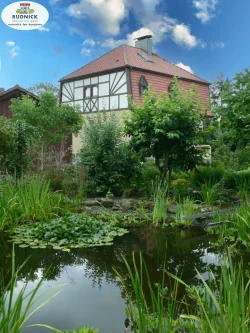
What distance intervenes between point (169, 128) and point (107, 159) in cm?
192

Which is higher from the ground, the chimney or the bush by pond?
the chimney

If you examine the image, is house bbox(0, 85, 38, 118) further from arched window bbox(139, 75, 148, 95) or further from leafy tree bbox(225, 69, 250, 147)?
leafy tree bbox(225, 69, 250, 147)

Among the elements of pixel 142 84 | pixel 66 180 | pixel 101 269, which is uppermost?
pixel 142 84

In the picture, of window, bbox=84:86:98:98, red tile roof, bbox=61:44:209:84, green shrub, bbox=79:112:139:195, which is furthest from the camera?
window, bbox=84:86:98:98

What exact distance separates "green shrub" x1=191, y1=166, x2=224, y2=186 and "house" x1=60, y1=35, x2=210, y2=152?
33.5ft

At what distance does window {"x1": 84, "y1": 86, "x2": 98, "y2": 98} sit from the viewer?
20359 mm

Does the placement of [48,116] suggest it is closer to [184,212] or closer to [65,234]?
[184,212]

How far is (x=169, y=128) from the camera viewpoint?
26.3 ft

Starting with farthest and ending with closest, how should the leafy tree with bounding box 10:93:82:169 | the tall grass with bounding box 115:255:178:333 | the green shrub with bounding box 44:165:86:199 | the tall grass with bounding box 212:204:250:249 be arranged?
the leafy tree with bounding box 10:93:82:169 < the green shrub with bounding box 44:165:86:199 < the tall grass with bounding box 212:204:250:249 < the tall grass with bounding box 115:255:178:333

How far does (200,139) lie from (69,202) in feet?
11.3

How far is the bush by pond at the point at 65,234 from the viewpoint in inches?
180

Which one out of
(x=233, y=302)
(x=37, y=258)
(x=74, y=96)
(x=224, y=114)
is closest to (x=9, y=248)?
(x=37, y=258)

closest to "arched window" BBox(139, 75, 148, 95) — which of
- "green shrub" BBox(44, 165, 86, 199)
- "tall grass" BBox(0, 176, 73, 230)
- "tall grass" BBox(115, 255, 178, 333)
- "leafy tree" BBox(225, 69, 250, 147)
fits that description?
"green shrub" BBox(44, 165, 86, 199)

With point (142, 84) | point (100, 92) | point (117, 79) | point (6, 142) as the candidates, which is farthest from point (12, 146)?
point (142, 84)
